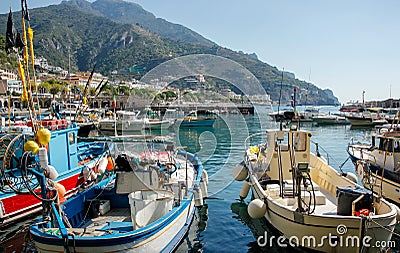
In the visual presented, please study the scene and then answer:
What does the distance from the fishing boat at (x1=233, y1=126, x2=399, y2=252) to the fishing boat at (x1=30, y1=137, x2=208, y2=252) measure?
2.37 meters

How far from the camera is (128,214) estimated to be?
30.2ft

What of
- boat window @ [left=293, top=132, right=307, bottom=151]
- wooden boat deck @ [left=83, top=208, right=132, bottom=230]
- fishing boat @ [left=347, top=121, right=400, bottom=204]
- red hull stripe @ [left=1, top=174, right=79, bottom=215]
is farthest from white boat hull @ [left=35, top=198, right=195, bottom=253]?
fishing boat @ [left=347, top=121, right=400, bottom=204]

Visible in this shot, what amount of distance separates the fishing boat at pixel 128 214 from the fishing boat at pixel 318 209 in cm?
237

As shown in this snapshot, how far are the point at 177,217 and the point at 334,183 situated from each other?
559 centimetres

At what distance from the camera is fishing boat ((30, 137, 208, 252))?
20.9 ft

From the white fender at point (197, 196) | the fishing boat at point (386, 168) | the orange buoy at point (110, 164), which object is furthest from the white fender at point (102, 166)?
Result: the fishing boat at point (386, 168)

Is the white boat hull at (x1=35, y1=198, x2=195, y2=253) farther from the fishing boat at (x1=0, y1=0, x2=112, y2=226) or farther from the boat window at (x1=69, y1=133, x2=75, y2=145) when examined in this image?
the boat window at (x1=69, y1=133, x2=75, y2=145)

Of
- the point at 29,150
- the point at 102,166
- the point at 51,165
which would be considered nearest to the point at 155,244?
the point at 29,150

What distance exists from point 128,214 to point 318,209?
5.14m

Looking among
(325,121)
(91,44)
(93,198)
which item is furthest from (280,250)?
(91,44)

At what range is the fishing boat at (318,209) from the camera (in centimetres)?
741

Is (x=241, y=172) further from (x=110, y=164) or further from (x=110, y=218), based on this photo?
(x=110, y=218)

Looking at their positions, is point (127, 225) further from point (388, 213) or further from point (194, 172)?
point (388, 213)

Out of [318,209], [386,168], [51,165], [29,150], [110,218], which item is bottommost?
[110,218]
